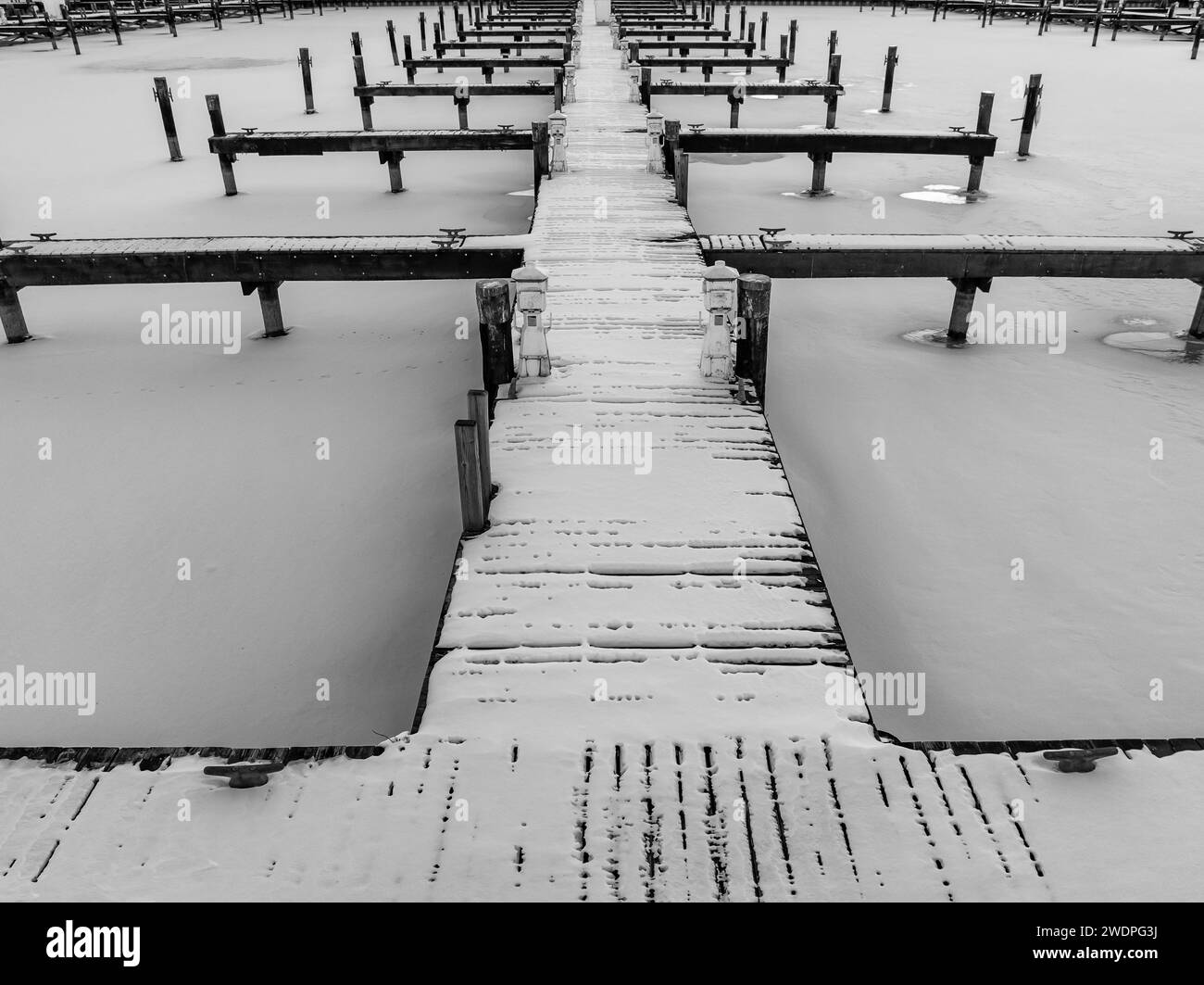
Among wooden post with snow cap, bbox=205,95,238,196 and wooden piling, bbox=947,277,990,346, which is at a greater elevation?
wooden post with snow cap, bbox=205,95,238,196

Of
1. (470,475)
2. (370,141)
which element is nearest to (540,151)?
(370,141)

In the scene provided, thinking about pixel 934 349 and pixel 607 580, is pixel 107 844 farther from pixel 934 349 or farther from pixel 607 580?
pixel 934 349

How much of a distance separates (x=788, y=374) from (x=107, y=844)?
6604mm

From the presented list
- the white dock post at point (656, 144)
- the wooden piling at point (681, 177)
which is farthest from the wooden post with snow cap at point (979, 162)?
the wooden piling at point (681, 177)

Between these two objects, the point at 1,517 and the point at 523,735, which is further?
the point at 1,517

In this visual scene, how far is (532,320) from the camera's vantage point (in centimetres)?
598

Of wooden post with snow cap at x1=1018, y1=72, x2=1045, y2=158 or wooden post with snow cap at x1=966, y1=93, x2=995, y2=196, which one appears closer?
wooden post with snow cap at x1=966, y1=93, x2=995, y2=196

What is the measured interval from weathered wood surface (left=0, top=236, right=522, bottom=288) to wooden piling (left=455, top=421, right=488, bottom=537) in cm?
375

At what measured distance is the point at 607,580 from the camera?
13.8 ft

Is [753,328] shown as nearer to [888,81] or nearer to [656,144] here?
[656,144]

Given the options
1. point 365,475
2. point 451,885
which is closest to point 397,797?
point 451,885

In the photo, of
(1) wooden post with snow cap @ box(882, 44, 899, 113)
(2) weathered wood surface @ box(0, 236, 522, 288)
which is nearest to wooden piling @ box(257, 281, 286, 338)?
(2) weathered wood surface @ box(0, 236, 522, 288)

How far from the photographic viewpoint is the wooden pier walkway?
9.34 feet

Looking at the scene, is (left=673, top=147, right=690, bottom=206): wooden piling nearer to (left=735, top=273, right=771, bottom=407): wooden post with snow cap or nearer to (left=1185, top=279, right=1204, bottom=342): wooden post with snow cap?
(left=735, top=273, right=771, bottom=407): wooden post with snow cap
